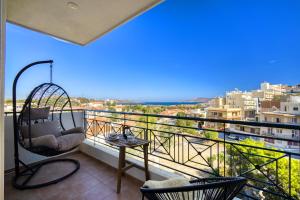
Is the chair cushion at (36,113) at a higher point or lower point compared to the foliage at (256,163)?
higher

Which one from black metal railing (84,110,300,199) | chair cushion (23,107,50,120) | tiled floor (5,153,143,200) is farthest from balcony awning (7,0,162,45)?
tiled floor (5,153,143,200)

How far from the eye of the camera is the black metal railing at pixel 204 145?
1365 mm

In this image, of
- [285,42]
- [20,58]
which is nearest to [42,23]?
[20,58]

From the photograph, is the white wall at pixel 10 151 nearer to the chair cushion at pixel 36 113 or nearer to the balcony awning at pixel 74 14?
the chair cushion at pixel 36 113

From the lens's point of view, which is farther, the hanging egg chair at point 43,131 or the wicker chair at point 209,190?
the hanging egg chair at point 43,131

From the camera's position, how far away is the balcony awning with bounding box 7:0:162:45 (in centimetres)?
179

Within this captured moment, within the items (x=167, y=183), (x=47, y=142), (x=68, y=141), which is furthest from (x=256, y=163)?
(x=47, y=142)

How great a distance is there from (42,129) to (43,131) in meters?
0.04

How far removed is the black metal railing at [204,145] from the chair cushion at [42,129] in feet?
2.43

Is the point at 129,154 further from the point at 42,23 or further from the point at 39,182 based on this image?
the point at 42,23

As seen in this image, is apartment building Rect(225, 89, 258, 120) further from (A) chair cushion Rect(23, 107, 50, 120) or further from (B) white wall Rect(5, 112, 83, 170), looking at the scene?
(B) white wall Rect(5, 112, 83, 170)

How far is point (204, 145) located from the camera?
2.01 meters

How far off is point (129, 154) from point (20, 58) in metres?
4.29

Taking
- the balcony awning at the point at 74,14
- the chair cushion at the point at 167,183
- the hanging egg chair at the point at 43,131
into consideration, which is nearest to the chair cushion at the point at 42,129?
the hanging egg chair at the point at 43,131
